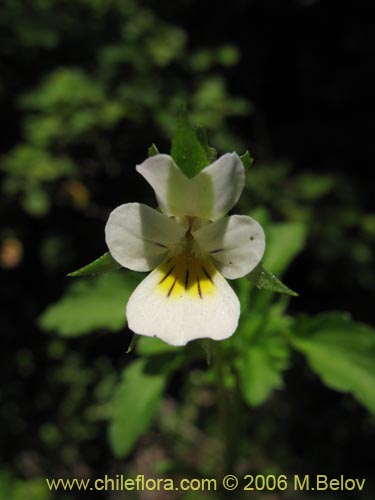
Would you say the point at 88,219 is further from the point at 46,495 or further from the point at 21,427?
the point at 46,495

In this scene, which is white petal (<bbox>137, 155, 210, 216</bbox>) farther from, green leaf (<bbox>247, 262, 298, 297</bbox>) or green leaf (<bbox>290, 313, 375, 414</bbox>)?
green leaf (<bbox>290, 313, 375, 414</bbox>)

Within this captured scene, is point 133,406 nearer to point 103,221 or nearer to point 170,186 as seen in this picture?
point 170,186

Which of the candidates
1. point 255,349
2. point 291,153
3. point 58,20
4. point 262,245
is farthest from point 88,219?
point 262,245

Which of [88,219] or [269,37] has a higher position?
[269,37]

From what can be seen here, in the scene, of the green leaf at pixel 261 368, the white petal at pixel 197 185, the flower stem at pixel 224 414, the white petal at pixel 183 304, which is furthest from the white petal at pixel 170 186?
the green leaf at pixel 261 368

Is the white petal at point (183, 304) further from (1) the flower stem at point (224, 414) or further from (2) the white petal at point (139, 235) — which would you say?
(1) the flower stem at point (224, 414)

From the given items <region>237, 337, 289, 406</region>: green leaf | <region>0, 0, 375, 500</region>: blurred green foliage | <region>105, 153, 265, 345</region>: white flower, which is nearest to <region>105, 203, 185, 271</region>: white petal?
<region>105, 153, 265, 345</region>: white flower
